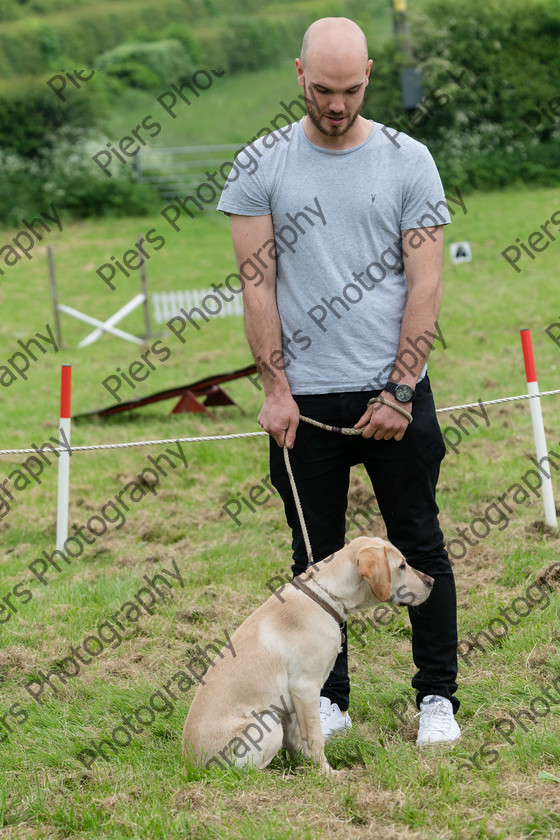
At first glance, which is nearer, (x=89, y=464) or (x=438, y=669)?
(x=438, y=669)

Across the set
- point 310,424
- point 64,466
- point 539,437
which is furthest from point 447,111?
point 310,424

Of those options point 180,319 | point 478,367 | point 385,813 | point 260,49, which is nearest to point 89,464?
point 478,367

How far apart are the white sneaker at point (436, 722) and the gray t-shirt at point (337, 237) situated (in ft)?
4.03

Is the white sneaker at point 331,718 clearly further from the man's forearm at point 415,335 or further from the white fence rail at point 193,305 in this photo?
the white fence rail at point 193,305

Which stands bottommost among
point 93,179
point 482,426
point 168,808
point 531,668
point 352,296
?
point 93,179

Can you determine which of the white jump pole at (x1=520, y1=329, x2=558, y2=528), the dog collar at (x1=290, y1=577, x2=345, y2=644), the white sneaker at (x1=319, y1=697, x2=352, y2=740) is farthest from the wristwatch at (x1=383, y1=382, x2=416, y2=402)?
the white jump pole at (x1=520, y1=329, x2=558, y2=528)

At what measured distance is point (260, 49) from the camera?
1753 inches

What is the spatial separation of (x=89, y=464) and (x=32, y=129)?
2143 centimetres

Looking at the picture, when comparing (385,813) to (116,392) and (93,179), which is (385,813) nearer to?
(116,392)

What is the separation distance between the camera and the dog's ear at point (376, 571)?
315 centimetres

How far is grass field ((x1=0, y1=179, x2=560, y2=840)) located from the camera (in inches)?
118

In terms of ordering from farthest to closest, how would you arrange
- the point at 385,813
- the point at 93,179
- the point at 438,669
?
1. the point at 93,179
2. the point at 438,669
3. the point at 385,813

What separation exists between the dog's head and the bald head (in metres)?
1.63

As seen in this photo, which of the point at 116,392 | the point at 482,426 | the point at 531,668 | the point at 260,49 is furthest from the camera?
the point at 260,49
